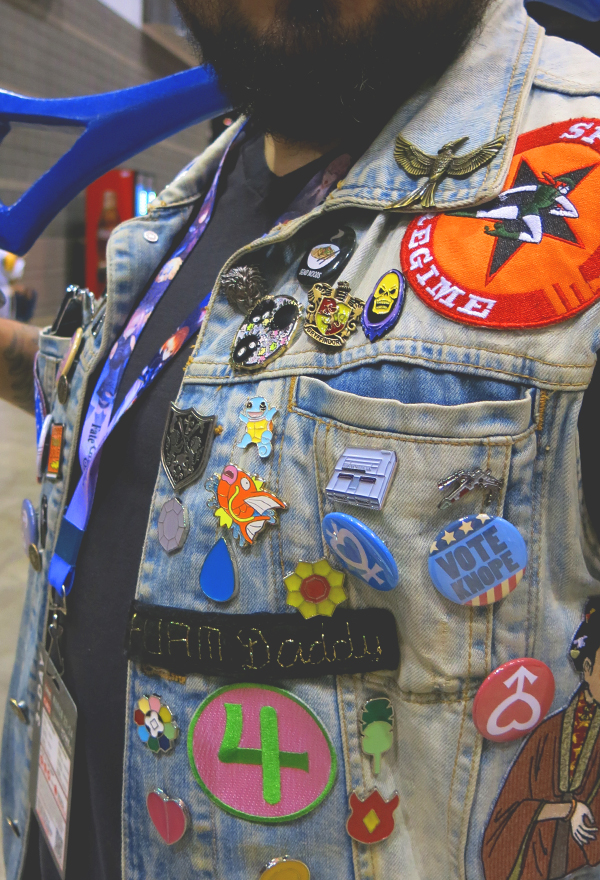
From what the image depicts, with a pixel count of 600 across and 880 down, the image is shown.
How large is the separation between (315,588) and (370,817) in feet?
0.64

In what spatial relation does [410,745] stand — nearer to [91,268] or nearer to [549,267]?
[549,267]

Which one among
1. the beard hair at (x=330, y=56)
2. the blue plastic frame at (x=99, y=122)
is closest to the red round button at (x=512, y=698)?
the beard hair at (x=330, y=56)

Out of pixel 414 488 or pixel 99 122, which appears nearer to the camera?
pixel 414 488

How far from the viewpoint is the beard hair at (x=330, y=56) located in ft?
1.88

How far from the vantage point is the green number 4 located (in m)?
0.56

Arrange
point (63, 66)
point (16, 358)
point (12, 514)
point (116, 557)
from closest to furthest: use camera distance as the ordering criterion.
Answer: point (116, 557), point (16, 358), point (12, 514), point (63, 66)

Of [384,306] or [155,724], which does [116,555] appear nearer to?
[155,724]

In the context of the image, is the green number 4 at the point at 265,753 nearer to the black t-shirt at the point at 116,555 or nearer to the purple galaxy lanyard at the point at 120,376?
the black t-shirt at the point at 116,555

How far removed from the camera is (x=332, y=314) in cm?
55

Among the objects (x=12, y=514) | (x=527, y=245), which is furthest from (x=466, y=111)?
(x=12, y=514)

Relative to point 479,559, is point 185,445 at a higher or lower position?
higher

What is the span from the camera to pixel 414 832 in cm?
55

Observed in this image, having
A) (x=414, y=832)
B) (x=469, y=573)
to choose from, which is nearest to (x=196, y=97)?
(x=469, y=573)

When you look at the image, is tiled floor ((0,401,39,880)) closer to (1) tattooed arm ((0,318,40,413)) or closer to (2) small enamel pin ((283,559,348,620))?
(1) tattooed arm ((0,318,40,413))
